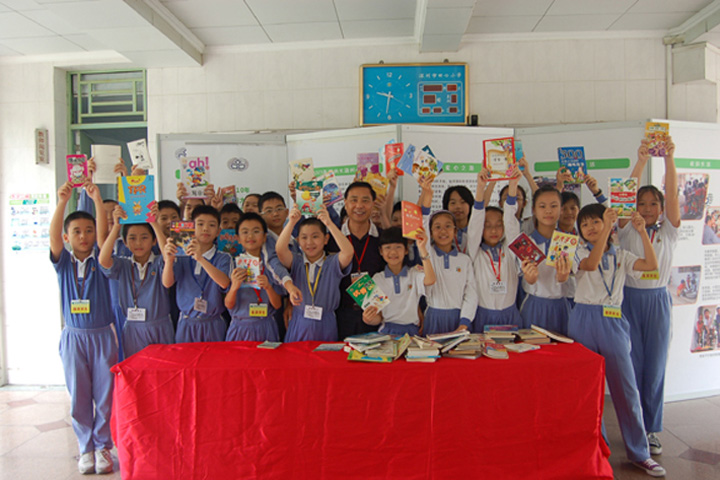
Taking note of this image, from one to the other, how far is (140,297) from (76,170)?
94 centimetres

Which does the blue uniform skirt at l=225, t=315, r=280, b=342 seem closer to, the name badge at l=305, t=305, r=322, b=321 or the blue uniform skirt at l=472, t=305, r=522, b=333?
the name badge at l=305, t=305, r=322, b=321

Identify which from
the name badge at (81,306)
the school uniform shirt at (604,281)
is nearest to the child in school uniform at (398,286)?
the school uniform shirt at (604,281)

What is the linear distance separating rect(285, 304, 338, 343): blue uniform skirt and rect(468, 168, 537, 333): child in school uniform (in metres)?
0.95

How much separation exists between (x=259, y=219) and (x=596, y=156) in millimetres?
2981

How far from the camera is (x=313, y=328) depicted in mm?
2588

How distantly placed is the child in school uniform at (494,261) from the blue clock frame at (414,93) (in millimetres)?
1790

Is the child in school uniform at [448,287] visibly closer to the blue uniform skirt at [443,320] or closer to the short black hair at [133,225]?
the blue uniform skirt at [443,320]

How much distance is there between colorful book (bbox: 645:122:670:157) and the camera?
111 inches

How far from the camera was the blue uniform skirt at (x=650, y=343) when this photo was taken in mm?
2820

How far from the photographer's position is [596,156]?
364 cm

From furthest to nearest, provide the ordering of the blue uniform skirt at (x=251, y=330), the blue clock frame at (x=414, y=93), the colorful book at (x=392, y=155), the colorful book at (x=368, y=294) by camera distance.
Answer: the blue clock frame at (x=414, y=93)
the colorful book at (x=392, y=155)
the blue uniform skirt at (x=251, y=330)
the colorful book at (x=368, y=294)

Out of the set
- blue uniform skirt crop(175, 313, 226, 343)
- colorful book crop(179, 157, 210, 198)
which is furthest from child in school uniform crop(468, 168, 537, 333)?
colorful book crop(179, 157, 210, 198)

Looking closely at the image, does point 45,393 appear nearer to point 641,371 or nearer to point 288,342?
point 288,342

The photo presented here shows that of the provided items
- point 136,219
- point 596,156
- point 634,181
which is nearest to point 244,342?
point 136,219
